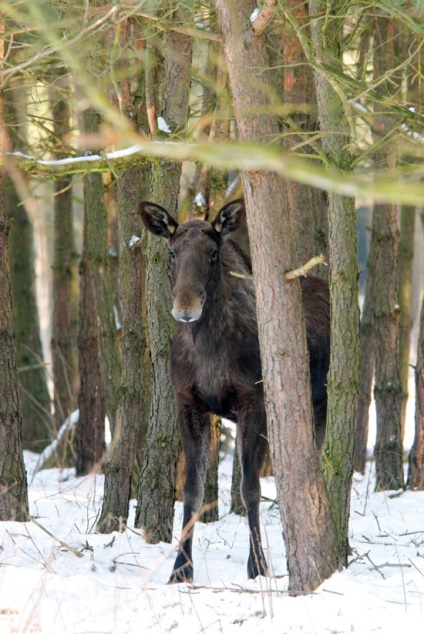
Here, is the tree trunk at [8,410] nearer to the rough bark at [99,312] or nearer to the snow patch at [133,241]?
the snow patch at [133,241]

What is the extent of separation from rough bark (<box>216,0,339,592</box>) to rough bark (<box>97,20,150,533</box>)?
3.07 meters

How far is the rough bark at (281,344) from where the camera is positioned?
4777 mm

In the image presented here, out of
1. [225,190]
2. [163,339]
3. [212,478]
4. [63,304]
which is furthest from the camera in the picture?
[63,304]

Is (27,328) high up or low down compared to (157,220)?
down

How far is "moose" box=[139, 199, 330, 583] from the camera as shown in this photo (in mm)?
6195

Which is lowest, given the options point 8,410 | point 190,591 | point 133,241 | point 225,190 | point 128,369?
point 190,591

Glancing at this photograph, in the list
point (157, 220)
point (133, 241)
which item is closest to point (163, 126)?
point (157, 220)

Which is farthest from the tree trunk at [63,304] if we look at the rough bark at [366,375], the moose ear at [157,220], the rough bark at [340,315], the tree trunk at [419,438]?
the rough bark at [340,315]

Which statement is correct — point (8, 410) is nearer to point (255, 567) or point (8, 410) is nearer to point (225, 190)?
point (255, 567)

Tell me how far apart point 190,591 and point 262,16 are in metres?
3.62

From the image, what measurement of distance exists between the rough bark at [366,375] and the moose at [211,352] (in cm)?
614

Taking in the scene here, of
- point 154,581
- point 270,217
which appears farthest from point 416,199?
point 154,581

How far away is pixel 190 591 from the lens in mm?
4953

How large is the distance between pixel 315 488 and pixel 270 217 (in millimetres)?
1712
